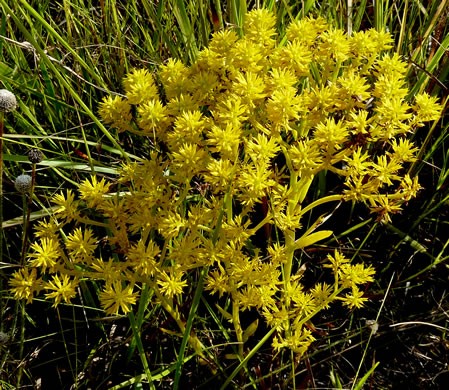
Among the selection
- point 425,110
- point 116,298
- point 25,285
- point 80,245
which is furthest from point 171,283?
point 425,110

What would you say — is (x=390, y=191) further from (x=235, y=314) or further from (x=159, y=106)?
(x=159, y=106)

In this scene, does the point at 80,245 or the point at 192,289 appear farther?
the point at 192,289

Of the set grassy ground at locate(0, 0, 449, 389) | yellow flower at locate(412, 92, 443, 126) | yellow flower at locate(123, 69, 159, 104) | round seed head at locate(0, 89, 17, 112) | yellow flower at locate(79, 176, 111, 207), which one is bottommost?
grassy ground at locate(0, 0, 449, 389)

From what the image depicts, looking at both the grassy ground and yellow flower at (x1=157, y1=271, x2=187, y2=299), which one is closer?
yellow flower at (x1=157, y1=271, x2=187, y2=299)

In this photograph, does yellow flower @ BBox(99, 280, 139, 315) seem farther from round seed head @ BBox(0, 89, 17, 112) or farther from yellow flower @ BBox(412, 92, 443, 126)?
yellow flower @ BBox(412, 92, 443, 126)

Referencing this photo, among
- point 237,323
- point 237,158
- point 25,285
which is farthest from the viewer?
point 237,323

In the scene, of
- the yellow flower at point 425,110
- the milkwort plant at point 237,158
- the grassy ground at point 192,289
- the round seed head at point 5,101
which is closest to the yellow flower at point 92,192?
the milkwort plant at point 237,158

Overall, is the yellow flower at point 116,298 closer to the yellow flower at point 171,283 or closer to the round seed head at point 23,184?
the yellow flower at point 171,283

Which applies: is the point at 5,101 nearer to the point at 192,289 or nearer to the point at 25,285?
the point at 25,285

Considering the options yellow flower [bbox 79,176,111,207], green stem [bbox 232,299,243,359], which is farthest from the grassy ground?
yellow flower [bbox 79,176,111,207]

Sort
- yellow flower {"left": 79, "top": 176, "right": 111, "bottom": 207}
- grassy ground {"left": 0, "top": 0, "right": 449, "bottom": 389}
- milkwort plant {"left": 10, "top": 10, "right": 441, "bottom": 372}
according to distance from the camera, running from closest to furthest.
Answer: milkwort plant {"left": 10, "top": 10, "right": 441, "bottom": 372} → yellow flower {"left": 79, "top": 176, "right": 111, "bottom": 207} → grassy ground {"left": 0, "top": 0, "right": 449, "bottom": 389}
